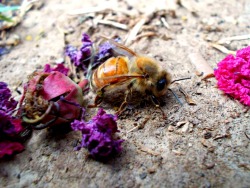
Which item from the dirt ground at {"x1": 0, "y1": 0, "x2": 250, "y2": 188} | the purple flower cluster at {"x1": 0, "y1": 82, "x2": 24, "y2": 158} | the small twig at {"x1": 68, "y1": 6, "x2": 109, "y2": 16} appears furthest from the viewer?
the small twig at {"x1": 68, "y1": 6, "x2": 109, "y2": 16}

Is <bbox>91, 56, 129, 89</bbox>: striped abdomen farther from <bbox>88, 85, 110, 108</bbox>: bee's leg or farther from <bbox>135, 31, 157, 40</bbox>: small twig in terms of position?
<bbox>135, 31, 157, 40</bbox>: small twig

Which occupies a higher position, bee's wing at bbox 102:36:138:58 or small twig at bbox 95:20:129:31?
bee's wing at bbox 102:36:138:58

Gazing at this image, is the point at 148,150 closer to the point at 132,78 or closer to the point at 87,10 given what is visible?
the point at 132,78

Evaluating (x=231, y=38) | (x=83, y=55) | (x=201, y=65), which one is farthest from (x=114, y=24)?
(x=231, y=38)

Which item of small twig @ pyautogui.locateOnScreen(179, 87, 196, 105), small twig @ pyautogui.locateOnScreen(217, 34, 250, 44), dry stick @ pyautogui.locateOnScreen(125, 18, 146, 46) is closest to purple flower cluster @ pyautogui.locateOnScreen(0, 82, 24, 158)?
small twig @ pyautogui.locateOnScreen(179, 87, 196, 105)

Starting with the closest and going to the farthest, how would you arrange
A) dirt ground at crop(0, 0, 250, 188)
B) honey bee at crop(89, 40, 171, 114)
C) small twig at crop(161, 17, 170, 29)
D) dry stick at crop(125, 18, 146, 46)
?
1. dirt ground at crop(0, 0, 250, 188)
2. honey bee at crop(89, 40, 171, 114)
3. dry stick at crop(125, 18, 146, 46)
4. small twig at crop(161, 17, 170, 29)

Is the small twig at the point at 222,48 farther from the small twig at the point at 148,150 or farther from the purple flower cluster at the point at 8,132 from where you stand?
the purple flower cluster at the point at 8,132

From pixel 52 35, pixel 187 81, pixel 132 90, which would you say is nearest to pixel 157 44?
pixel 187 81
